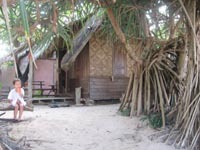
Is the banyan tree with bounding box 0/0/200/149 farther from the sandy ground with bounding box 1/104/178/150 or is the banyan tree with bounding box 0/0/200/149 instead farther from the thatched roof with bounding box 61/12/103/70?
the thatched roof with bounding box 61/12/103/70

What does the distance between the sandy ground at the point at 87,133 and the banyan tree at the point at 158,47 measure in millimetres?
388

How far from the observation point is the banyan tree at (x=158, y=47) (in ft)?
13.6

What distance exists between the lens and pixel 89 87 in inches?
385

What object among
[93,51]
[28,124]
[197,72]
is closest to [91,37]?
[93,51]

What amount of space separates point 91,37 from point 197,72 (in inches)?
A: 227

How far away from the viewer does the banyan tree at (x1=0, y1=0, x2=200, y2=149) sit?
13.6 feet

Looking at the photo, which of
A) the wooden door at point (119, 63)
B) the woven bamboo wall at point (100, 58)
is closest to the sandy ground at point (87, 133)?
the woven bamboo wall at point (100, 58)

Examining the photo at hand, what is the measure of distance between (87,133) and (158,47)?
7.67 feet

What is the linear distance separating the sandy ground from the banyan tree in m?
0.39

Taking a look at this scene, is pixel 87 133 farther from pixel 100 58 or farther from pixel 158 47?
pixel 100 58

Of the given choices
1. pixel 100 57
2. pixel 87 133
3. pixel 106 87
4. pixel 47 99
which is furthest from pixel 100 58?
pixel 87 133

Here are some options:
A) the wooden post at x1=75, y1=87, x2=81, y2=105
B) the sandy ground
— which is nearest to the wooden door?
the wooden post at x1=75, y1=87, x2=81, y2=105

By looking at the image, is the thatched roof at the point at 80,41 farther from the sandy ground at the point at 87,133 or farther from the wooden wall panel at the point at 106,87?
the sandy ground at the point at 87,133

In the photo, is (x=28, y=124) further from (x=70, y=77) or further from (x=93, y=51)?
(x=70, y=77)
